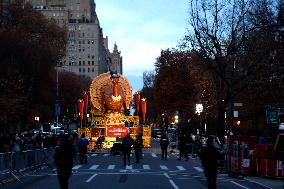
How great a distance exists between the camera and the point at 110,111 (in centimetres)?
6106

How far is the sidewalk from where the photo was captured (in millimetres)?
23953

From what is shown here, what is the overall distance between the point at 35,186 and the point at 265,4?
20.7 metres

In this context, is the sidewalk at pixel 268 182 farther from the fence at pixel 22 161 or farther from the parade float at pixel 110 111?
the parade float at pixel 110 111

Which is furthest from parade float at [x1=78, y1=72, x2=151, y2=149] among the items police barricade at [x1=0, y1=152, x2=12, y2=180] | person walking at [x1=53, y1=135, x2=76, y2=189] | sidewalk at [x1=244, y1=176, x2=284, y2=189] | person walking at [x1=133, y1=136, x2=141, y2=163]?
person walking at [x1=53, y1=135, x2=76, y2=189]

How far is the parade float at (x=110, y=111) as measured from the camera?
59.1 metres

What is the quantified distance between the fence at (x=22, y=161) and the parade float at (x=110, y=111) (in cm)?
2222

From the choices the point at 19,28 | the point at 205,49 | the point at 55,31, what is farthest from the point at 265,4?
the point at 55,31

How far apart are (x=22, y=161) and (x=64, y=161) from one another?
30.6ft

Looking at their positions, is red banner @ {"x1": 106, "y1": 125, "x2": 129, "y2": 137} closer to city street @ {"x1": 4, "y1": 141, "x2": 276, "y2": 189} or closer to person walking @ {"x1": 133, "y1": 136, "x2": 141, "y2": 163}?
person walking @ {"x1": 133, "y1": 136, "x2": 141, "y2": 163}

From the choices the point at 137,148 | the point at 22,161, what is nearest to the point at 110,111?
the point at 137,148

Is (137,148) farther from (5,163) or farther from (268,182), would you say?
(5,163)

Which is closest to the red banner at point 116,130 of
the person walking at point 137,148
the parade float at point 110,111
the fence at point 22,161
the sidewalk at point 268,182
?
the parade float at point 110,111

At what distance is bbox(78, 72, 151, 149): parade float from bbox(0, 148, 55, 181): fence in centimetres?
2222

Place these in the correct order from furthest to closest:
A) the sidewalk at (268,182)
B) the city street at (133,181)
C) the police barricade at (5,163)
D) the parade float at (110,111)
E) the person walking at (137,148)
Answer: the parade float at (110,111) < the person walking at (137,148) < the sidewalk at (268,182) < the police barricade at (5,163) < the city street at (133,181)
